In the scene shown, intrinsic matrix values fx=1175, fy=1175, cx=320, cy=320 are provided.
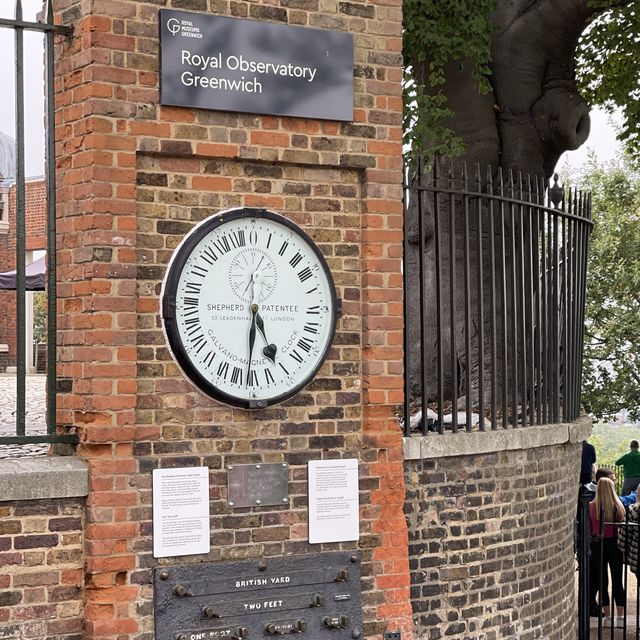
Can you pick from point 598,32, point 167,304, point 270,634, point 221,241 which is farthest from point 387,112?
point 598,32

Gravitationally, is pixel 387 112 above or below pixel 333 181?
above

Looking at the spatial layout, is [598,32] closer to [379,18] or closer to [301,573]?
[379,18]

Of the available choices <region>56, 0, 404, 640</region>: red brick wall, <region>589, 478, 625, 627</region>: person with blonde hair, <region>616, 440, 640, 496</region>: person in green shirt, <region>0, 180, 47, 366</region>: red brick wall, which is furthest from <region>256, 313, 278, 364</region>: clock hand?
<region>616, 440, 640, 496</region>: person in green shirt

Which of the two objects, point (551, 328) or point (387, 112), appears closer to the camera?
point (387, 112)

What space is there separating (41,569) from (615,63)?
10.3 metres

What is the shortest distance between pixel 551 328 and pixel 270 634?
383cm

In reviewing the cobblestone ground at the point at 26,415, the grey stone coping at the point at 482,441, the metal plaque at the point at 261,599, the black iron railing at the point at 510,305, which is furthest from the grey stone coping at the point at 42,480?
the black iron railing at the point at 510,305

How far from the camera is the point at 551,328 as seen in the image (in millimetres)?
8914

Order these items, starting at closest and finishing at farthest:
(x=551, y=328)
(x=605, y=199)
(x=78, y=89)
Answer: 1. (x=78, y=89)
2. (x=551, y=328)
3. (x=605, y=199)

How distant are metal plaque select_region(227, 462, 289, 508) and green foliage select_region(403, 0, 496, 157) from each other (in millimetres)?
5300

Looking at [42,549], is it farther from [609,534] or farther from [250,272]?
[609,534]

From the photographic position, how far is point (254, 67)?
19.8 feet

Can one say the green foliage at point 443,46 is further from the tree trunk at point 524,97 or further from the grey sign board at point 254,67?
the grey sign board at point 254,67

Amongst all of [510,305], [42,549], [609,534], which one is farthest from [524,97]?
[42,549]
